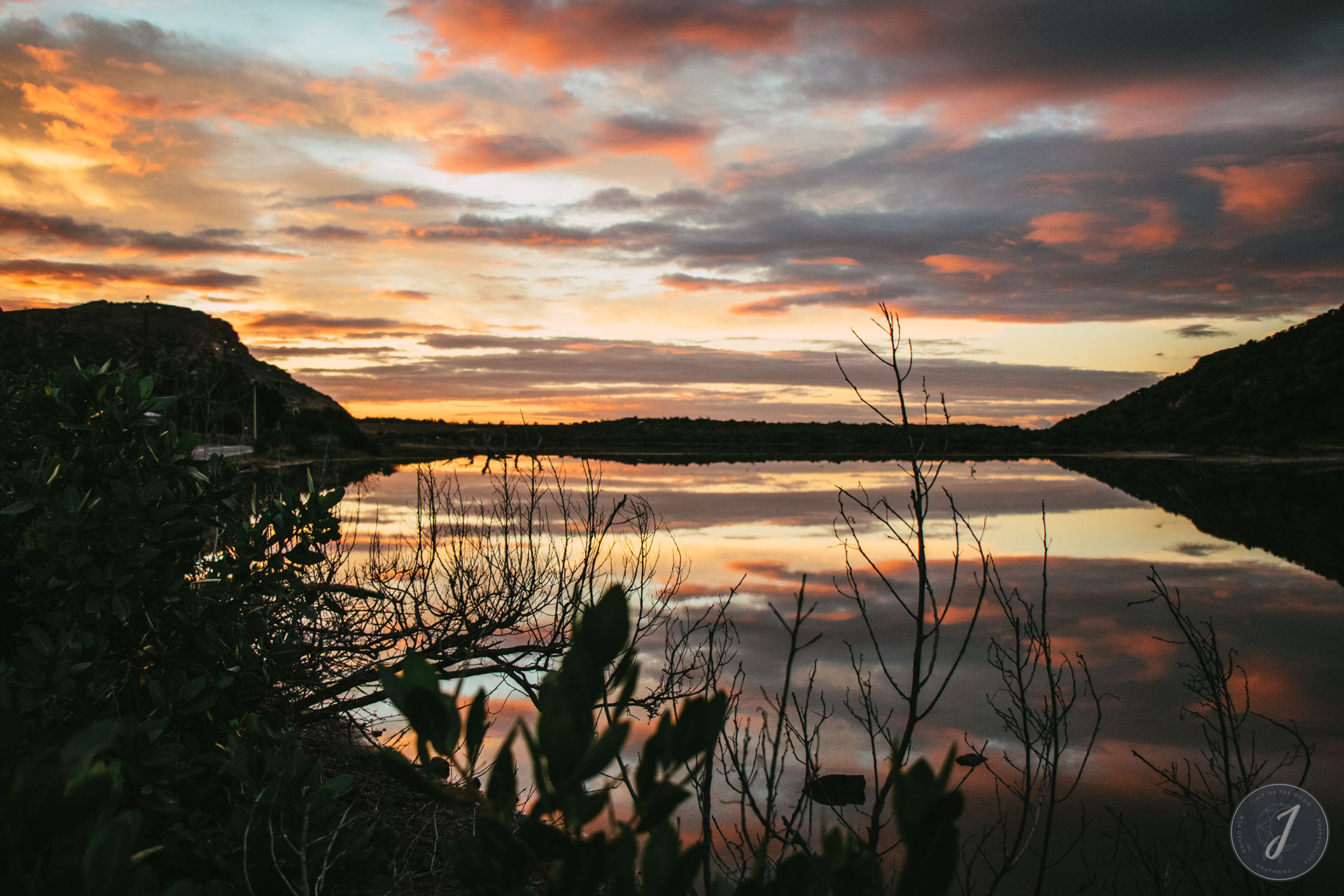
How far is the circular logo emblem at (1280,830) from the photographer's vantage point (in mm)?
4391

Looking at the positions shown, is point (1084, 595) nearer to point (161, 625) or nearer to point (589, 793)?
point (161, 625)

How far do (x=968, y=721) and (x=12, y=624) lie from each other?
45.5 feet

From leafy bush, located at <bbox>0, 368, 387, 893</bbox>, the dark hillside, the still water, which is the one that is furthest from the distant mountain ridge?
leafy bush, located at <bbox>0, 368, 387, 893</bbox>

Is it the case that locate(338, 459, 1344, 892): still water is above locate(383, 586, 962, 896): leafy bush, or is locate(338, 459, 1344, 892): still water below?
below

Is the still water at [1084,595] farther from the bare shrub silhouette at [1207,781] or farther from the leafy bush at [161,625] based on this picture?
the leafy bush at [161,625]

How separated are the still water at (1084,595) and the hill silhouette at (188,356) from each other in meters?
12.2

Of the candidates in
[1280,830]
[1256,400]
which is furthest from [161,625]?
[1256,400]

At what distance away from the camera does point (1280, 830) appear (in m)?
4.65

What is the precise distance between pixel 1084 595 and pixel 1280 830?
2224cm

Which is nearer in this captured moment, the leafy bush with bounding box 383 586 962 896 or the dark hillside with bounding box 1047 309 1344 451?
the leafy bush with bounding box 383 586 962 896

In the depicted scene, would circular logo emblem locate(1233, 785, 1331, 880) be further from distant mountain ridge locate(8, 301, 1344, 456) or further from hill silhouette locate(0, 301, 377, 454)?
distant mountain ridge locate(8, 301, 1344, 456)

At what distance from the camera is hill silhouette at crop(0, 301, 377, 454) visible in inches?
1754

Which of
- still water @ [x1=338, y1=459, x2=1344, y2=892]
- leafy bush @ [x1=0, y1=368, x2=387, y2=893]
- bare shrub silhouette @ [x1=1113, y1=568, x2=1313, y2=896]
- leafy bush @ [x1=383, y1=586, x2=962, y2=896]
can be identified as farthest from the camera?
still water @ [x1=338, y1=459, x2=1344, y2=892]

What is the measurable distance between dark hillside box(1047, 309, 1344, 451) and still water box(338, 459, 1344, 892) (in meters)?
29.0
